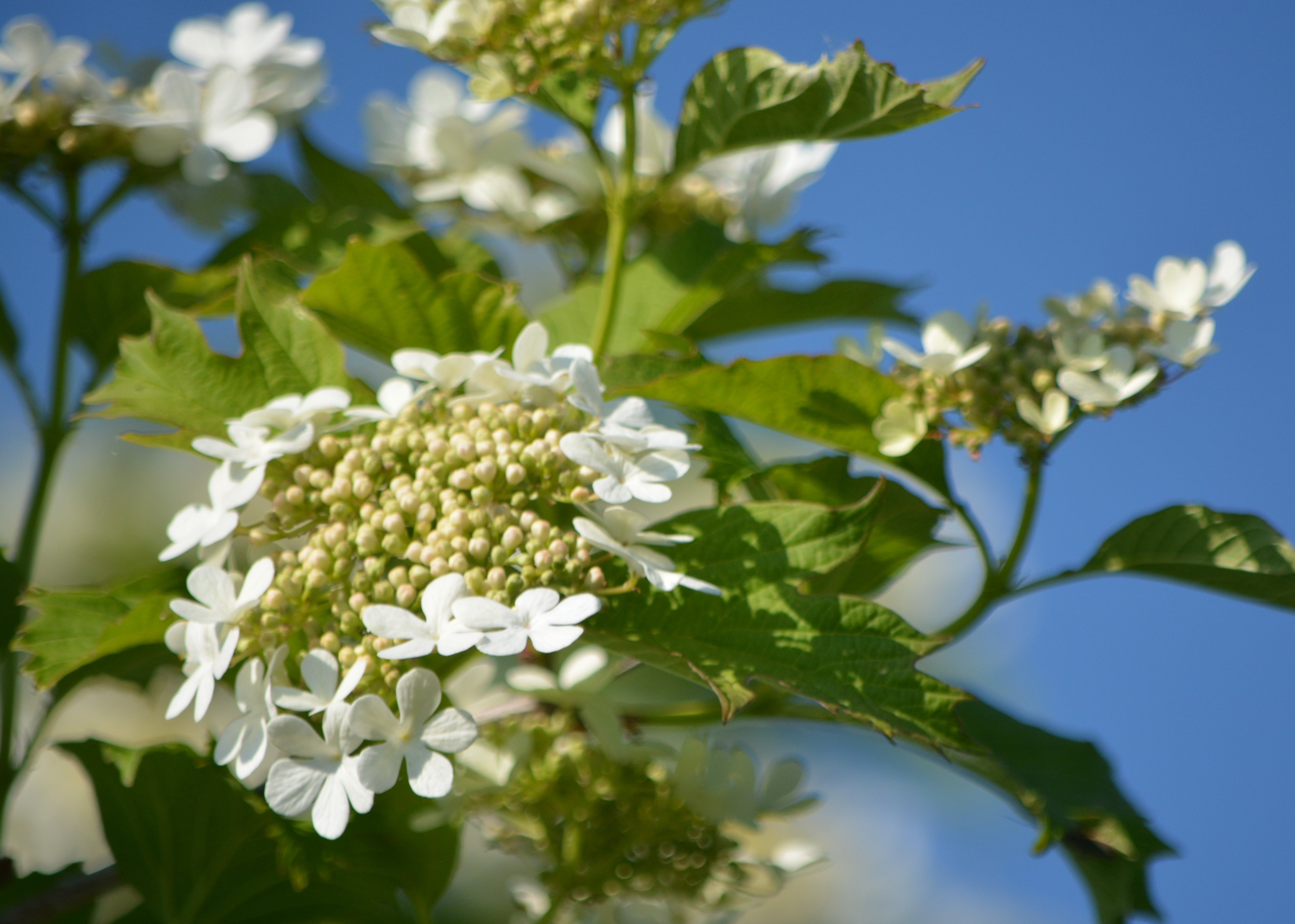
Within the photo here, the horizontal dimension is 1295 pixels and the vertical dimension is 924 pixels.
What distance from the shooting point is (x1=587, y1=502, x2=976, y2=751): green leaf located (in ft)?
2.22

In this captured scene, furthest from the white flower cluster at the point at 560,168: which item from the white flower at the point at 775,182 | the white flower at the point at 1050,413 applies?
the white flower at the point at 1050,413

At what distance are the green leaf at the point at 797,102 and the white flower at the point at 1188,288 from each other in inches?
10.9

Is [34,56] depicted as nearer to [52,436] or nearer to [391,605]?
[52,436]

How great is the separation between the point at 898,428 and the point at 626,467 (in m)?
0.29

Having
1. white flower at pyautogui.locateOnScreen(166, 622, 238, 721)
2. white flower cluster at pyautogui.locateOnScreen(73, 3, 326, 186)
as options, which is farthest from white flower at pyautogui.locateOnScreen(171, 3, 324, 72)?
white flower at pyautogui.locateOnScreen(166, 622, 238, 721)


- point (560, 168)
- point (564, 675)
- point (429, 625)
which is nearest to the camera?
point (429, 625)

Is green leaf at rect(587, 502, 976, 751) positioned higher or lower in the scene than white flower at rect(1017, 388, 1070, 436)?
lower

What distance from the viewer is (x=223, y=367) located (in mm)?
800

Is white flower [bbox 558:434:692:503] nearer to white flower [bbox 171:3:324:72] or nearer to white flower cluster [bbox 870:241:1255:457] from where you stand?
white flower cluster [bbox 870:241:1255:457]

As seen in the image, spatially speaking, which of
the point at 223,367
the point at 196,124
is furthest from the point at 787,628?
the point at 196,124

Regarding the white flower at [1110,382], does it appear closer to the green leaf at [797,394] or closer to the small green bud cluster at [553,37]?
the green leaf at [797,394]

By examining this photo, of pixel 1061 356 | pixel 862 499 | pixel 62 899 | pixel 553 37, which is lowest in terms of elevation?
pixel 62 899

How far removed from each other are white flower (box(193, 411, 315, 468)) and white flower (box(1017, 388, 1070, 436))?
1.74ft

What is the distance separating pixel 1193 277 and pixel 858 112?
0.35m
